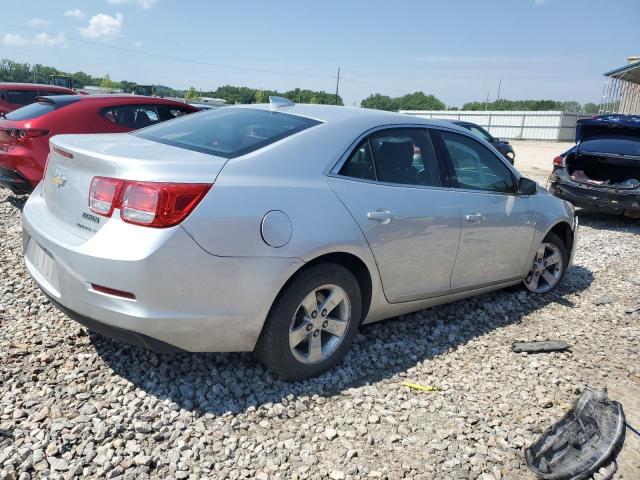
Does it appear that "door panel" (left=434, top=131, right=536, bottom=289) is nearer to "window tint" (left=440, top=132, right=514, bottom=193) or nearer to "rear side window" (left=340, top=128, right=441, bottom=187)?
"window tint" (left=440, top=132, right=514, bottom=193)

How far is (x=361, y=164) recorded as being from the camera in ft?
11.0

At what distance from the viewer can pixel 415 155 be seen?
3.77 meters

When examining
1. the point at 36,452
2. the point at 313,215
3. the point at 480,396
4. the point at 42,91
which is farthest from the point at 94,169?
the point at 42,91

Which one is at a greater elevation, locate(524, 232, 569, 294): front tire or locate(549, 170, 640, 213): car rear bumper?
locate(549, 170, 640, 213): car rear bumper

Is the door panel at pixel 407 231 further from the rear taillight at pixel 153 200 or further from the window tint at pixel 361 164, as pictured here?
the rear taillight at pixel 153 200

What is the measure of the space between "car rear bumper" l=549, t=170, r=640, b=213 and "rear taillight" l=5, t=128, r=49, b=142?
26.1 ft

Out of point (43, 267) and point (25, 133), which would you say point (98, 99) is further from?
point (43, 267)

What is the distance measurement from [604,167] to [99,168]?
29.9 feet

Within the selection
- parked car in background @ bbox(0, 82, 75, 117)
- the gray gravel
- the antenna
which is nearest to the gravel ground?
the gray gravel

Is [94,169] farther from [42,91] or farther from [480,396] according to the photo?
[42,91]

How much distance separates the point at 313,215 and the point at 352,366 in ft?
3.81

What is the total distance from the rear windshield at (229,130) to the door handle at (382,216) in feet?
2.25

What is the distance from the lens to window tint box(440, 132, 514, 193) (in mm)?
4035

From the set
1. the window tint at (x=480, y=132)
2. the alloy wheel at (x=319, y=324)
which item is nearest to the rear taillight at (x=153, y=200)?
the alloy wheel at (x=319, y=324)
